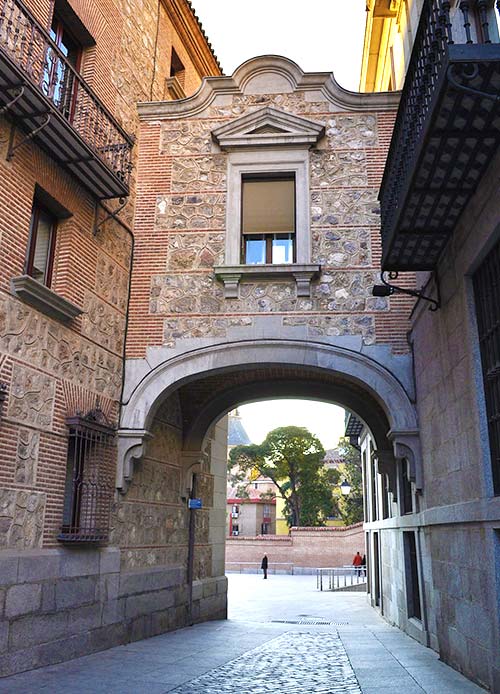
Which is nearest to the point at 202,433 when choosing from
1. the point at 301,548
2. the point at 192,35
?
the point at 192,35

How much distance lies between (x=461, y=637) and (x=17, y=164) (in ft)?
23.4

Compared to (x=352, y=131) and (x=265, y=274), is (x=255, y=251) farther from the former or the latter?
(x=352, y=131)

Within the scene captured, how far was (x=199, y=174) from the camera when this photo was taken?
10.9 metres

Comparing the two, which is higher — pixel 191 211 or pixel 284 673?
pixel 191 211

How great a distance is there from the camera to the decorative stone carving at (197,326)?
9977mm

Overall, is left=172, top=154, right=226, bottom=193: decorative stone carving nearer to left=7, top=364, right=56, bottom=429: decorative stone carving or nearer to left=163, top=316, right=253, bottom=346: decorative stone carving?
left=163, top=316, right=253, bottom=346: decorative stone carving

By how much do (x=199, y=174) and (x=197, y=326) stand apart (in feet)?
8.78

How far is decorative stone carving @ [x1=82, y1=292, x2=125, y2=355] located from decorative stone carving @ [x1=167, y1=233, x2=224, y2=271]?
4.16 feet

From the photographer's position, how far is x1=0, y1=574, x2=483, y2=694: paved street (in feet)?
20.7

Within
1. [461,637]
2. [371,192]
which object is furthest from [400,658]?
[371,192]

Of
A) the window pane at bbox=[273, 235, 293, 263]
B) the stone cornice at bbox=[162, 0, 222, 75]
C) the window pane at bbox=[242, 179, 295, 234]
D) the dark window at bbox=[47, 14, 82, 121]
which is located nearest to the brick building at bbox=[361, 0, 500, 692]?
the window pane at bbox=[273, 235, 293, 263]

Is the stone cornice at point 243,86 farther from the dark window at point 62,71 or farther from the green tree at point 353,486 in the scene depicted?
the green tree at point 353,486

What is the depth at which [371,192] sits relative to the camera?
→ 34.3 ft

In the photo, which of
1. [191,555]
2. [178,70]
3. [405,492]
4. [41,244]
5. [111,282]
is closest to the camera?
[41,244]
